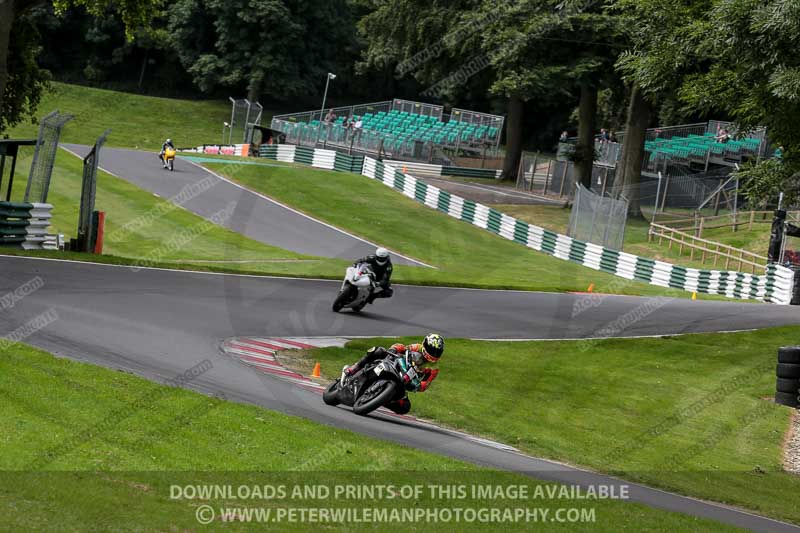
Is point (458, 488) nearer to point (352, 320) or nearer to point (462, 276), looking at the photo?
point (352, 320)

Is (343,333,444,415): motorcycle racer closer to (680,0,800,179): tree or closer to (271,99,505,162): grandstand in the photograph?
(680,0,800,179): tree

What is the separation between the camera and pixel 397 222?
43656 millimetres

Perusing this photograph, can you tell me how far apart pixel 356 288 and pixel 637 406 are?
6619 millimetres

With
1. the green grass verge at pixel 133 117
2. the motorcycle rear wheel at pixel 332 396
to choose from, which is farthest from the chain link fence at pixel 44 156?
the green grass verge at pixel 133 117

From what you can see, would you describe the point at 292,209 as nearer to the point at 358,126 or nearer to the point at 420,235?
the point at 420,235

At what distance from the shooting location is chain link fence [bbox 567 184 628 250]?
40250mm

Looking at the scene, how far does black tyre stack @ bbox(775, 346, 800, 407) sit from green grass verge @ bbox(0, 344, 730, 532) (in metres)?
10.3

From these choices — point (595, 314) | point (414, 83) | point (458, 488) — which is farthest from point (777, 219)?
point (414, 83)

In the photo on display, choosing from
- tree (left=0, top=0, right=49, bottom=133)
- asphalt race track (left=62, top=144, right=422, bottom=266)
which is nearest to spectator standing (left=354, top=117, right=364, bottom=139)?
asphalt race track (left=62, top=144, right=422, bottom=266)

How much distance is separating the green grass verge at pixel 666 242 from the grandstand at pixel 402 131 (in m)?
11.8

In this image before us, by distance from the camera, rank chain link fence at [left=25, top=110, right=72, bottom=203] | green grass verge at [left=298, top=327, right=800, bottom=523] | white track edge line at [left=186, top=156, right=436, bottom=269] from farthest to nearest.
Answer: white track edge line at [left=186, top=156, right=436, bottom=269] < chain link fence at [left=25, top=110, right=72, bottom=203] < green grass verge at [left=298, top=327, right=800, bottom=523]

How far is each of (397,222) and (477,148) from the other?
20061 millimetres

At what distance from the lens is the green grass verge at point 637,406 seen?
14031mm

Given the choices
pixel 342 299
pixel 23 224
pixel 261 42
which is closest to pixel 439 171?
pixel 261 42
